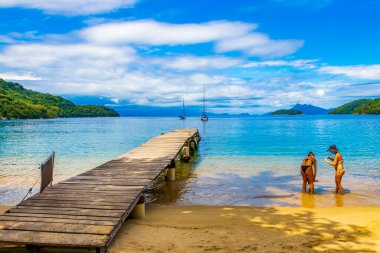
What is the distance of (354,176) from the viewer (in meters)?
19.8

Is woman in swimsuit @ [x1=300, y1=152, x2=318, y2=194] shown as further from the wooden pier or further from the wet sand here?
the wooden pier

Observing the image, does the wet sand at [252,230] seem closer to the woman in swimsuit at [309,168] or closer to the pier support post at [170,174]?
the woman in swimsuit at [309,168]

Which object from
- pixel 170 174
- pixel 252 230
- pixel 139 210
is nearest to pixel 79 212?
pixel 139 210

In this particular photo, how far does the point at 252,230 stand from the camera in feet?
30.1

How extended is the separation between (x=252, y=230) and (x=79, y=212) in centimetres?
467

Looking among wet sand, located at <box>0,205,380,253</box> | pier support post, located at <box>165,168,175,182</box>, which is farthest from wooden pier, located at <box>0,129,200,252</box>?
pier support post, located at <box>165,168,175,182</box>

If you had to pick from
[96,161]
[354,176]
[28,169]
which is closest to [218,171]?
[354,176]

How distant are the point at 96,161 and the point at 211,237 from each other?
21.5 metres

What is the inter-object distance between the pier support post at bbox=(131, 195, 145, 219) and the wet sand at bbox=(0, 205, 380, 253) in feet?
0.74

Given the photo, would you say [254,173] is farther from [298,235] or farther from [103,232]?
[103,232]

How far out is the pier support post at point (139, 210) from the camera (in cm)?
1018

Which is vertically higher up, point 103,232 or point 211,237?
point 103,232

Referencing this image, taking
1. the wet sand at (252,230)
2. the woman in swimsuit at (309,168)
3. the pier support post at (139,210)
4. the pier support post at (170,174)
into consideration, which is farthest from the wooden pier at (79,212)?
the woman in swimsuit at (309,168)

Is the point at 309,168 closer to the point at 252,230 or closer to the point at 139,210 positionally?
the point at 252,230
